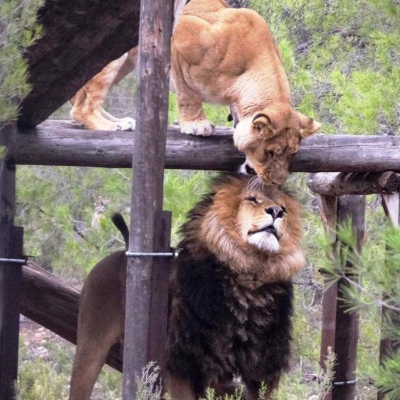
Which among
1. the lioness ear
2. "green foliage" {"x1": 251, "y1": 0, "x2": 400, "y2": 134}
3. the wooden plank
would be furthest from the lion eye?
"green foliage" {"x1": 251, "y1": 0, "x2": 400, "y2": 134}

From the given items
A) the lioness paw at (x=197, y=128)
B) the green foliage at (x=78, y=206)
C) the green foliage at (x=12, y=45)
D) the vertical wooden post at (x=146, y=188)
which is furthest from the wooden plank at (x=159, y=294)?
the green foliage at (x=78, y=206)

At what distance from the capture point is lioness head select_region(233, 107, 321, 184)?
4.97m

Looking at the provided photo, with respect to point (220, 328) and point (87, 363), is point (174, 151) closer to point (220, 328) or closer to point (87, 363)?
point (220, 328)

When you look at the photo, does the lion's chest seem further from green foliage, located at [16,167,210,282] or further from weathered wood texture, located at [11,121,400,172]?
green foliage, located at [16,167,210,282]

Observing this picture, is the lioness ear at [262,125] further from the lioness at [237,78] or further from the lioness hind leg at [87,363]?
the lioness hind leg at [87,363]

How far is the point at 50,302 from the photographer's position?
5871 millimetres

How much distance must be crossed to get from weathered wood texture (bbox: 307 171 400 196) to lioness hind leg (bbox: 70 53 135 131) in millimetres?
1227

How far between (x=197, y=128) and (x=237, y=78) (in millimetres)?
448

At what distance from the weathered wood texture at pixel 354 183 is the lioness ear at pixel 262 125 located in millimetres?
814

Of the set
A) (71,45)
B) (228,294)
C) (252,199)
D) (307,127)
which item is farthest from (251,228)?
(71,45)

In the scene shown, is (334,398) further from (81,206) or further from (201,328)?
(81,206)

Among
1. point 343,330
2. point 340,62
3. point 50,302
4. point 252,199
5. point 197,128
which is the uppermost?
point 340,62

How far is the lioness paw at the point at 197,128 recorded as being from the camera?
5059mm

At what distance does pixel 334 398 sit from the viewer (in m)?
5.92
